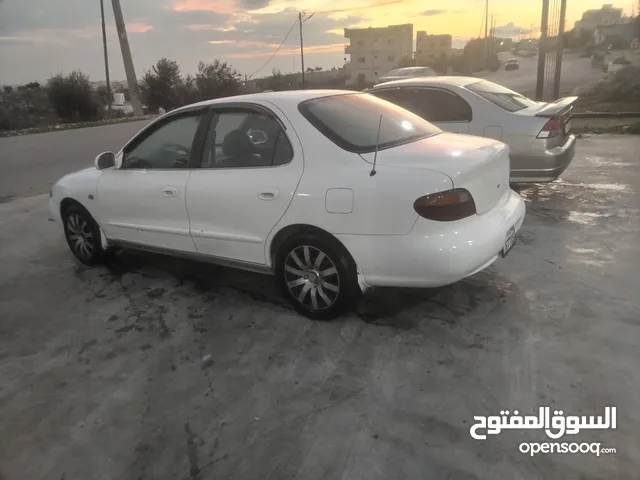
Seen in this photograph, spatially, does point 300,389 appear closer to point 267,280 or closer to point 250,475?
point 250,475

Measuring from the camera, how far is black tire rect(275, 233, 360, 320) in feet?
11.0

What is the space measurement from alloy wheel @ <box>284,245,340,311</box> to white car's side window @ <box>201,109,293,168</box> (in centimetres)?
65

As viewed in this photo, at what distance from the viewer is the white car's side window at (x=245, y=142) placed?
356 centimetres

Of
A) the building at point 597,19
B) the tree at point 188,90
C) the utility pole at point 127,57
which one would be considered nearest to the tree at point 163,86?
the tree at point 188,90

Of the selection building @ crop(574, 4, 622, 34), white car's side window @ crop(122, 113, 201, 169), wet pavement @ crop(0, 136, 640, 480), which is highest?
building @ crop(574, 4, 622, 34)

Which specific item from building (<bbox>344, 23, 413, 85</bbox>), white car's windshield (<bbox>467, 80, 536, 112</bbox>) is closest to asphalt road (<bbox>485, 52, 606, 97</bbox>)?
building (<bbox>344, 23, 413, 85</bbox>)

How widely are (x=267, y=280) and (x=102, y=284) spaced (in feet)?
4.92

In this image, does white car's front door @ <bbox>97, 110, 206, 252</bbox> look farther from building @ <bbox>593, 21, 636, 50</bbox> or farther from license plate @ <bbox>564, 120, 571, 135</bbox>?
building @ <bbox>593, 21, 636, 50</bbox>

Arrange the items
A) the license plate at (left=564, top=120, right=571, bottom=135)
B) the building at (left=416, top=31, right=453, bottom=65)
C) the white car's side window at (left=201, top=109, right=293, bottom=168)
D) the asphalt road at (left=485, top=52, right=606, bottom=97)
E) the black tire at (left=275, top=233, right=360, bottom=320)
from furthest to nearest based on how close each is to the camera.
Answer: the building at (left=416, top=31, right=453, bottom=65) → the asphalt road at (left=485, top=52, right=606, bottom=97) → the license plate at (left=564, top=120, right=571, bottom=135) → the white car's side window at (left=201, top=109, right=293, bottom=168) → the black tire at (left=275, top=233, right=360, bottom=320)

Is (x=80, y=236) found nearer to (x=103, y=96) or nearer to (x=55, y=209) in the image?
(x=55, y=209)

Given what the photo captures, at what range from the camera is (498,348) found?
10.3 ft

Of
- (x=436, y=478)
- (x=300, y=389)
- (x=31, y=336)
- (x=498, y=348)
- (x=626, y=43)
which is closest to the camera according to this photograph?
(x=436, y=478)

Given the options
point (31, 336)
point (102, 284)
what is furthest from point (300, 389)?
point (102, 284)

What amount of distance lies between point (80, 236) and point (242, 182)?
91.0 inches
